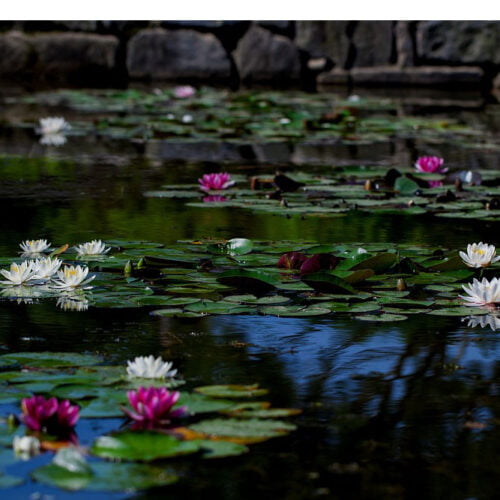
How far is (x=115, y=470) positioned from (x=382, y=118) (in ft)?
19.0

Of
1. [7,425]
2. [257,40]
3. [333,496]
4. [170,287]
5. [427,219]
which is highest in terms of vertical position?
[257,40]

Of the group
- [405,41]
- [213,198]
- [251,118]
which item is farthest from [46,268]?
[405,41]

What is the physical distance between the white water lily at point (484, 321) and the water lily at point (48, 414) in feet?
2.99

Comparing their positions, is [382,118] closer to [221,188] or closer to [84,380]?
[221,188]

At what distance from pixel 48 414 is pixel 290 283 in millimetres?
975

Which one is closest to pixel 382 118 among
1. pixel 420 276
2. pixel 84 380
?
pixel 420 276

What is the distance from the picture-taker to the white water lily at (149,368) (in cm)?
169

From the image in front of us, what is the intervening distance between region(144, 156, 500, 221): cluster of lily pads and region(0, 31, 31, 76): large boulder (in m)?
5.72

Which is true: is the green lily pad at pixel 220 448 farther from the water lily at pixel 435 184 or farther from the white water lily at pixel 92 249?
the water lily at pixel 435 184

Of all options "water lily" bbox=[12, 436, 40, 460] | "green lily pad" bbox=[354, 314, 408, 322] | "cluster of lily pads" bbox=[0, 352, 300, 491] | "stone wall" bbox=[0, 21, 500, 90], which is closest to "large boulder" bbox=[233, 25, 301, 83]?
"stone wall" bbox=[0, 21, 500, 90]

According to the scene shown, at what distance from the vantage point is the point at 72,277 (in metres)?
2.35

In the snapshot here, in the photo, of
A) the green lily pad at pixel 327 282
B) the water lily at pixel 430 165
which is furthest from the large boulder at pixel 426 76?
the green lily pad at pixel 327 282

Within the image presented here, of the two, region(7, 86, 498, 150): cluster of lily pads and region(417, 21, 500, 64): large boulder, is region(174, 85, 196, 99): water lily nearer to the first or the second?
region(7, 86, 498, 150): cluster of lily pads

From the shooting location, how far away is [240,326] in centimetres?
213
